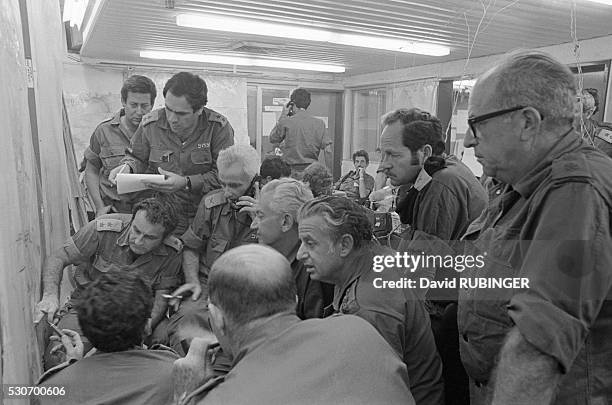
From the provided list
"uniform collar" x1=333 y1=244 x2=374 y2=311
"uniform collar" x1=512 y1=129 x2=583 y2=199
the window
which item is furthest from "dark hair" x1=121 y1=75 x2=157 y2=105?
the window

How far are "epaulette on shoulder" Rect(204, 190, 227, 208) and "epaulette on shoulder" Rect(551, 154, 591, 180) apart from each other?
1.99m

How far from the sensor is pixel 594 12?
399cm

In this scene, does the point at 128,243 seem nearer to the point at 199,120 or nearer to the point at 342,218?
the point at 199,120

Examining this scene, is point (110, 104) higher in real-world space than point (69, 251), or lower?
higher

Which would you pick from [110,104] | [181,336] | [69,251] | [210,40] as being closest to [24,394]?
Result: [181,336]

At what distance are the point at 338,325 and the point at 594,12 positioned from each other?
3968mm

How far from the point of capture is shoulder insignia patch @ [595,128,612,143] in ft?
11.0

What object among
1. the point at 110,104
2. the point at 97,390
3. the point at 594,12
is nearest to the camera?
the point at 97,390

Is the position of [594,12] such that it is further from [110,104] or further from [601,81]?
[110,104]

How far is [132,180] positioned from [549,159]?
2279 millimetres

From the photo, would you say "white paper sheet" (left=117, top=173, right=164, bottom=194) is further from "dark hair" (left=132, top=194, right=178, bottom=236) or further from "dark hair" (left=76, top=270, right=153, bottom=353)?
"dark hair" (left=76, top=270, right=153, bottom=353)

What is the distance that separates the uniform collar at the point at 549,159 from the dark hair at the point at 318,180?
268 centimetres

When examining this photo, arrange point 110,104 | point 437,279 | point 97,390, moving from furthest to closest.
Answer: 1. point 110,104
2. point 437,279
3. point 97,390

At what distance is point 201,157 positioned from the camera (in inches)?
122
